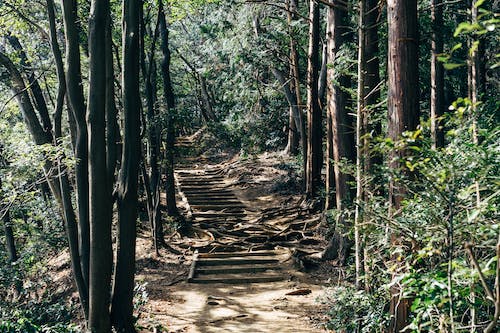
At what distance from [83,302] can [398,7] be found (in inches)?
242

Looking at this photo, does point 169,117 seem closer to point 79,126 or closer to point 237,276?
point 237,276

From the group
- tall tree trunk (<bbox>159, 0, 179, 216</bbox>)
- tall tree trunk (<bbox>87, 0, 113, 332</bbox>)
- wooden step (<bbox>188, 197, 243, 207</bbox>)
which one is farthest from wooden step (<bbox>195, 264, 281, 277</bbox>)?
wooden step (<bbox>188, 197, 243, 207</bbox>)

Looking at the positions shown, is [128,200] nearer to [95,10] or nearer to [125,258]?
[125,258]

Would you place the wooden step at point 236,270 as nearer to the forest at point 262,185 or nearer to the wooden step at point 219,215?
the forest at point 262,185

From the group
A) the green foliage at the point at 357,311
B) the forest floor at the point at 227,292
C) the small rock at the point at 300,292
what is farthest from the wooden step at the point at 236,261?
the green foliage at the point at 357,311

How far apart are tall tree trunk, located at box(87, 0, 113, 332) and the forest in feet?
0.09

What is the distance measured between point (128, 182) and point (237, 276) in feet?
19.6

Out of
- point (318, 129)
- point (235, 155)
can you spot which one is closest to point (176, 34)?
point (235, 155)

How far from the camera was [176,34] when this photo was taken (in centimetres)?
3800

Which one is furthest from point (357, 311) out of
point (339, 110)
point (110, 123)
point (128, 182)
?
point (339, 110)

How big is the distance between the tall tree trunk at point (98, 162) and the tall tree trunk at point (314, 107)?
10704 millimetres

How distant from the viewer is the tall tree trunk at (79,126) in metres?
7.71

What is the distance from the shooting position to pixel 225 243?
15.8 metres

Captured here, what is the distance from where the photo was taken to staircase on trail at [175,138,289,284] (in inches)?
514
